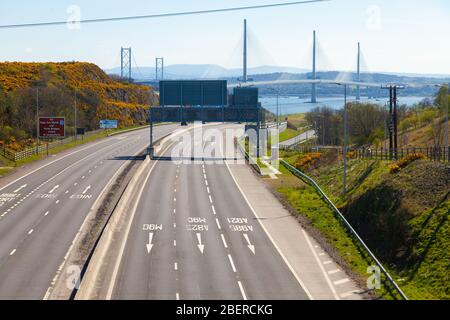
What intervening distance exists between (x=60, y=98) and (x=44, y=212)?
7625cm

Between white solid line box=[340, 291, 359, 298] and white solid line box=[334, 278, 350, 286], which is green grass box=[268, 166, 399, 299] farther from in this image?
white solid line box=[340, 291, 359, 298]

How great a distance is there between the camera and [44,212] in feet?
172

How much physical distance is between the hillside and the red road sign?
5066 millimetres

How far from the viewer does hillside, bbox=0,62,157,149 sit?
110m

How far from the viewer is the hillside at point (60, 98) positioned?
110000 mm

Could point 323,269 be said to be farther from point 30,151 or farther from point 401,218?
point 30,151

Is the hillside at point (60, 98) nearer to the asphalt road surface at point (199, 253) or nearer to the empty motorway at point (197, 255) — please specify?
the asphalt road surface at point (199, 253)

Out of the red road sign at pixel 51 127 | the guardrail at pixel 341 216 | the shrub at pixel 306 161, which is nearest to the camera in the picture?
the guardrail at pixel 341 216

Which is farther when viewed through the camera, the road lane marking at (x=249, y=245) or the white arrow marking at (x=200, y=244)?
the white arrow marking at (x=200, y=244)

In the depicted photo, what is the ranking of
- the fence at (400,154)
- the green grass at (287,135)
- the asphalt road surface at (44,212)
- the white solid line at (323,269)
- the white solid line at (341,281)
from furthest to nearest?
the green grass at (287,135) < the fence at (400,154) < the asphalt road surface at (44,212) < the white solid line at (341,281) < the white solid line at (323,269)

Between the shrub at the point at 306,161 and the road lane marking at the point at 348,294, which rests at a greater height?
the shrub at the point at 306,161

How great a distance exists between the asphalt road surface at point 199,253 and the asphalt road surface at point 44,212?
3.95 metres

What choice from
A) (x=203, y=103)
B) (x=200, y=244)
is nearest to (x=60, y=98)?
(x=203, y=103)
